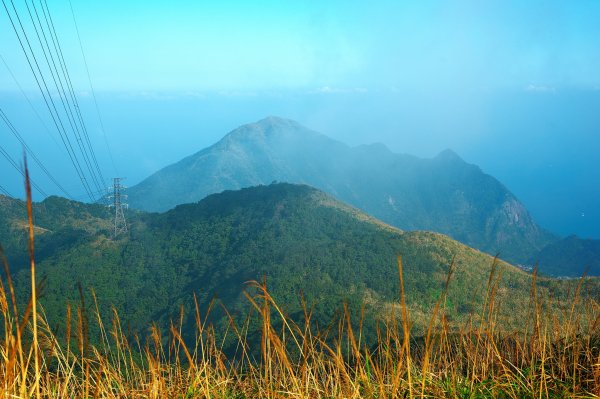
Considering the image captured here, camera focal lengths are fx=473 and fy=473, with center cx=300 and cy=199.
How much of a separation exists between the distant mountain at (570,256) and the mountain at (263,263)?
70.6 metres

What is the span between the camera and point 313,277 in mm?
57531

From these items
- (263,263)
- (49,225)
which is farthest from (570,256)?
(49,225)

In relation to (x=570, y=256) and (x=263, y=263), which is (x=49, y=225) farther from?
(x=570, y=256)

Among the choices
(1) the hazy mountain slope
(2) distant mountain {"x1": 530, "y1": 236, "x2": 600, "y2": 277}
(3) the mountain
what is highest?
(1) the hazy mountain slope

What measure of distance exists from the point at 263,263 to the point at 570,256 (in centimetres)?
10316

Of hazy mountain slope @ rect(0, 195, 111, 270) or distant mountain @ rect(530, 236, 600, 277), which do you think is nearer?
hazy mountain slope @ rect(0, 195, 111, 270)

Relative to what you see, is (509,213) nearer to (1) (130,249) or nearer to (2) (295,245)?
(2) (295,245)

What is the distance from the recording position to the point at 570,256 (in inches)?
5143

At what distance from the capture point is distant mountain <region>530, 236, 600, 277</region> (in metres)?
122

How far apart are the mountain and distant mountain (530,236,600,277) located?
70.6 metres

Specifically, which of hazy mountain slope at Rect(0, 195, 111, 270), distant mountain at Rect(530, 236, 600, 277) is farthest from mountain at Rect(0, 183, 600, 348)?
distant mountain at Rect(530, 236, 600, 277)

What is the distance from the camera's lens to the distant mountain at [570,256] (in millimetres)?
121869

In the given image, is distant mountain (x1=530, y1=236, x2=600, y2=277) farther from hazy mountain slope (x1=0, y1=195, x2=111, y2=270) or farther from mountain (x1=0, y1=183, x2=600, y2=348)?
hazy mountain slope (x1=0, y1=195, x2=111, y2=270)

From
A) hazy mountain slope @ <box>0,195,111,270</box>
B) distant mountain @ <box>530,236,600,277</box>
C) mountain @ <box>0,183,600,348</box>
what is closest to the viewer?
mountain @ <box>0,183,600,348</box>
